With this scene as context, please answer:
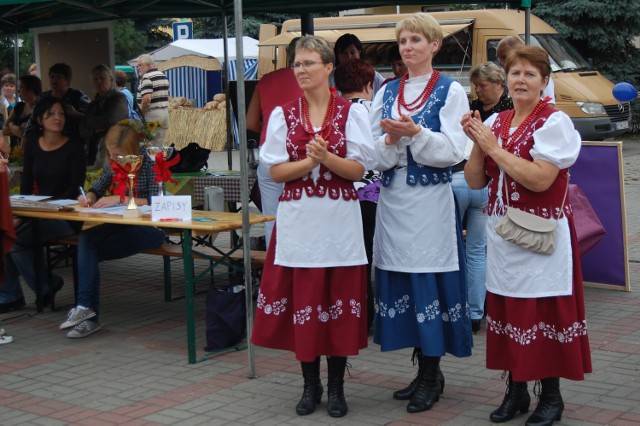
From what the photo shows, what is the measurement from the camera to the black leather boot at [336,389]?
191 inches

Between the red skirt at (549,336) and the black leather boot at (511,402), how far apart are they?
21 cm

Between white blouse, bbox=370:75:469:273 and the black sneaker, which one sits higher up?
white blouse, bbox=370:75:469:273

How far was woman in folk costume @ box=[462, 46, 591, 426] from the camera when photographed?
4.34 metres

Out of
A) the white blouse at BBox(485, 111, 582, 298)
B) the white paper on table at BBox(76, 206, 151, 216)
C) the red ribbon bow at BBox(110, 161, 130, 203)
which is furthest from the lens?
the red ribbon bow at BBox(110, 161, 130, 203)

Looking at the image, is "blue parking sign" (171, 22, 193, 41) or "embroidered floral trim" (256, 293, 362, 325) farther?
"blue parking sign" (171, 22, 193, 41)

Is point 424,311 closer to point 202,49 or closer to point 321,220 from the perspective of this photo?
point 321,220

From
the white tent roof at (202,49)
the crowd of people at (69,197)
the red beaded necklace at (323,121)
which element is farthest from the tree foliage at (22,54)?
the red beaded necklace at (323,121)

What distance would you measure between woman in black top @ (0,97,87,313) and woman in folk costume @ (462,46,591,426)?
3857 millimetres

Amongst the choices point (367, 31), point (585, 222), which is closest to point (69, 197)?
point (585, 222)

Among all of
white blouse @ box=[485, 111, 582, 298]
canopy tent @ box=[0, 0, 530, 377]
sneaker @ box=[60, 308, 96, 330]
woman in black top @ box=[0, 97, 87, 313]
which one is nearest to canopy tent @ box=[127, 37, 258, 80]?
canopy tent @ box=[0, 0, 530, 377]

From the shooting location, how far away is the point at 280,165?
4.79m

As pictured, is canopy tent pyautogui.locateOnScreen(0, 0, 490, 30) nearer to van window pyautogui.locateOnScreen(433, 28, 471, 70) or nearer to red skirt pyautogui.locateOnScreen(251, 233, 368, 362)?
red skirt pyautogui.locateOnScreen(251, 233, 368, 362)

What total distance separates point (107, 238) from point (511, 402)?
324 cm

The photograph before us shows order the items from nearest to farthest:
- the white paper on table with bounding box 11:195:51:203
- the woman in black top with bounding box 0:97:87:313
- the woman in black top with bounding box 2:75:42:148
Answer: the white paper on table with bounding box 11:195:51:203 < the woman in black top with bounding box 0:97:87:313 < the woman in black top with bounding box 2:75:42:148
